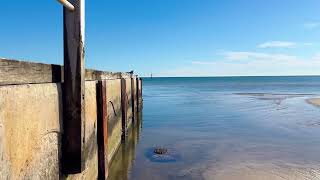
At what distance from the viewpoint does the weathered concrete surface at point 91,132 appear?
6.20 meters

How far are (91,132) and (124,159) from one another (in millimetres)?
3683

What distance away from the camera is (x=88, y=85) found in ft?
21.7

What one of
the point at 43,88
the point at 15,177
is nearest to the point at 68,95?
the point at 43,88

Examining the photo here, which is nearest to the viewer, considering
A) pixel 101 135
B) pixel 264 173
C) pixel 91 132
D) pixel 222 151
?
pixel 91 132

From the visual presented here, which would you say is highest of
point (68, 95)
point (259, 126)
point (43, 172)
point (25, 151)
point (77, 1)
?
point (77, 1)

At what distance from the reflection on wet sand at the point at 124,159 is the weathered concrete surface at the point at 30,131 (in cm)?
397

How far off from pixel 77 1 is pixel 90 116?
2.41 m

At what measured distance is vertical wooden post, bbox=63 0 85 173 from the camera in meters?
4.85

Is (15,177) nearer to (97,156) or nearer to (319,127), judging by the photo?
(97,156)

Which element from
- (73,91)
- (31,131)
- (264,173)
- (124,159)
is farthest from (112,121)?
(31,131)

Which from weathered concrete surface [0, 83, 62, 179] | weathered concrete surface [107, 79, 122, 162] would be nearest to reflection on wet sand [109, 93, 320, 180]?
weathered concrete surface [107, 79, 122, 162]

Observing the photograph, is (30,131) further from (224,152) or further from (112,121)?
(224,152)

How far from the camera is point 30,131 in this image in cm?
377

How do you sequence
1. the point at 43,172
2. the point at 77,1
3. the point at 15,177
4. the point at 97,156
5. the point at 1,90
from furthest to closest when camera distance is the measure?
the point at 97,156
the point at 77,1
the point at 43,172
the point at 15,177
the point at 1,90
